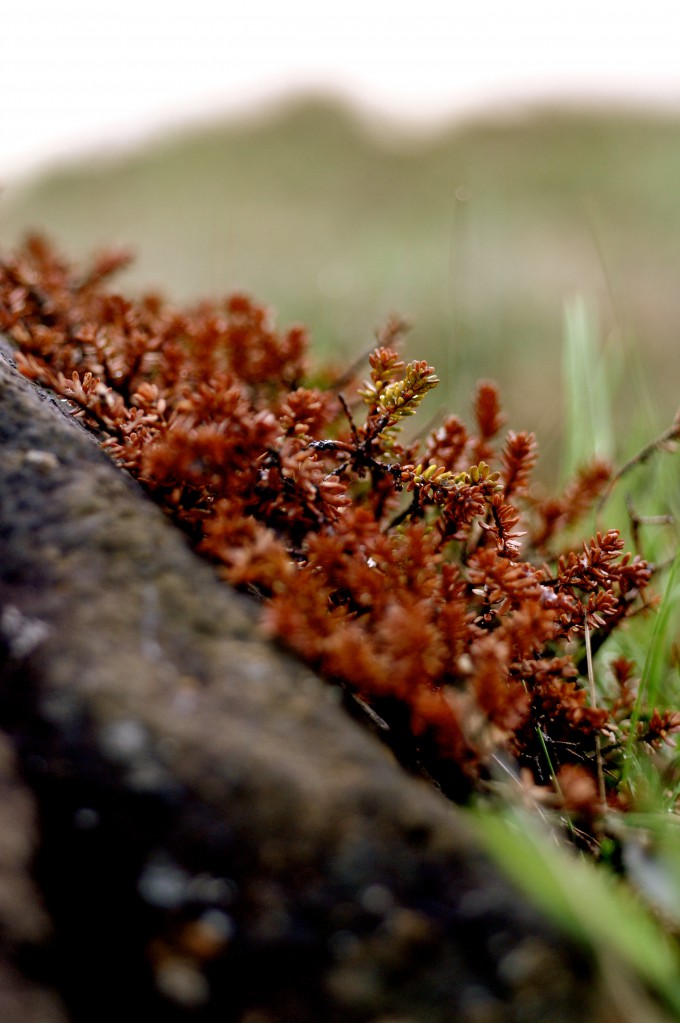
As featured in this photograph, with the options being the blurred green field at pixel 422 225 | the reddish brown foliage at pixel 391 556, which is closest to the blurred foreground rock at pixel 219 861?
the reddish brown foliage at pixel 391 556

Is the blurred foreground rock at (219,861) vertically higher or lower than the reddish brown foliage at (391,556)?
lower

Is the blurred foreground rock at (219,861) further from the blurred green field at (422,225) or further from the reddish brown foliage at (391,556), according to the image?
the blurred green field at (422,225)

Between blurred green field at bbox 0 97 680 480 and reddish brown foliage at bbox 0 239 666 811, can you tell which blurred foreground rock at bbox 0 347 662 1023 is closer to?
reddish brown foliage at bbox 0 239 666 811

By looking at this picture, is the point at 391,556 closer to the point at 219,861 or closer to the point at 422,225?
the point at 219,861

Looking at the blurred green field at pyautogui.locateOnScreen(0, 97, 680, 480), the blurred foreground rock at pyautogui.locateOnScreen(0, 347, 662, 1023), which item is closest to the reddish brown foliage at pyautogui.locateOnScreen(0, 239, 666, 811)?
the blurred foreground rock at pyautogui.locateOnScreen(0, 347, 662, 1023)

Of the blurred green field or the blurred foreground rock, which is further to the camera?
the blurred green field

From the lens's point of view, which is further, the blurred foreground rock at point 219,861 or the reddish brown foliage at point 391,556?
the reddish brown foliage at point 391,556
